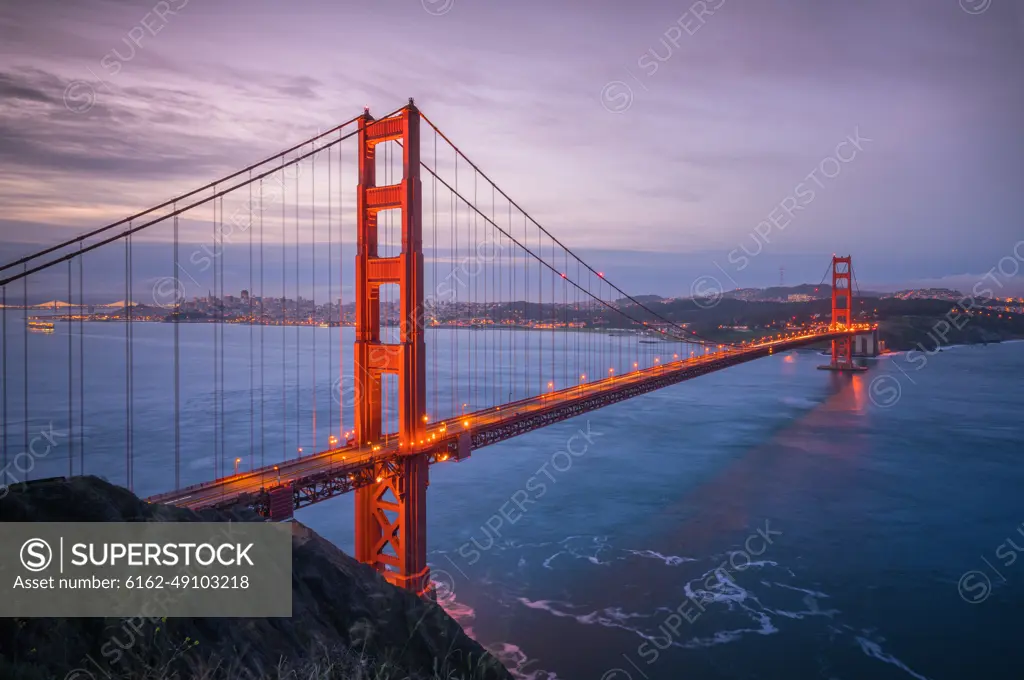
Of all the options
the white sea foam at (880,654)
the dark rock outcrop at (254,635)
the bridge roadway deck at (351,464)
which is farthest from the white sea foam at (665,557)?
the dark rock outcrop at (254,635)

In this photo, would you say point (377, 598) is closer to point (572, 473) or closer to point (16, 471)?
point (572, 473)

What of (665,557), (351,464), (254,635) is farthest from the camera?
(665,557)

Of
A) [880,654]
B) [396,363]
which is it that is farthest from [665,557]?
[396,363]

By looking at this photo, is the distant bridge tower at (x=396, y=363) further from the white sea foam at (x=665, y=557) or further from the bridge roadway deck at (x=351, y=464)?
the white sea foam at (x=665, y=557)

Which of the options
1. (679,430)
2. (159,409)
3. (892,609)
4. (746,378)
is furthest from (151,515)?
(746,378)

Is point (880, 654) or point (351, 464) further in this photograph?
point (880, 654)

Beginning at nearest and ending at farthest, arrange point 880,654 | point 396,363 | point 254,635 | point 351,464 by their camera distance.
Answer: point 254,635 → point 351,464 → point 880,654 → point 396,363

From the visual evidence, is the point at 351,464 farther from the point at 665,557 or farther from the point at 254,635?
the point at 665,557
